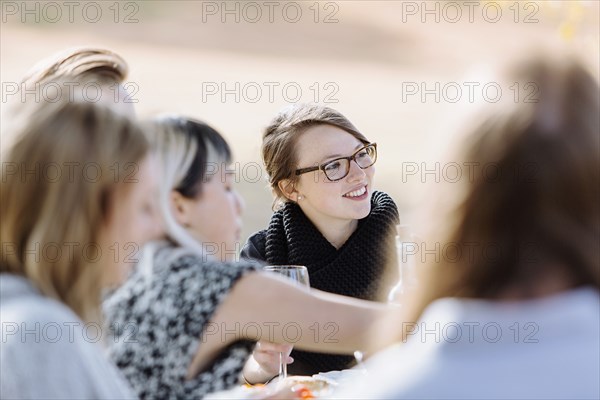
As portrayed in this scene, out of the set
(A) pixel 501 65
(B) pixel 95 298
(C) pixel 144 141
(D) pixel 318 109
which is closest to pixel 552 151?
(A) pixel 501 65

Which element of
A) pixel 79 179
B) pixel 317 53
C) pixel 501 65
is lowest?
pixel 79 179

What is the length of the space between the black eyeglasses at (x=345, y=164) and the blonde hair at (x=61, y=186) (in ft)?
6.40

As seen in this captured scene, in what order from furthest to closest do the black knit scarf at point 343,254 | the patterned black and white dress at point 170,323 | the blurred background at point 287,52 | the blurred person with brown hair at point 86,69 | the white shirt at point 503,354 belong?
the blurred background at point 287,52 < the black knit scarf at point 343,254 < the blurred person with brown hair at point 86,69 < the patterned black and white dress at point 170,323 < the white shirt at point 503,354

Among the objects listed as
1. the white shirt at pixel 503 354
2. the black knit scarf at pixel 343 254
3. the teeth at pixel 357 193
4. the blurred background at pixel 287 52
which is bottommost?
the black knit scarf at pixel 343 254

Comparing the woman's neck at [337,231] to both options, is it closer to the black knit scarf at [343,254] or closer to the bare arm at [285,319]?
the black knit scarf at [343,254]

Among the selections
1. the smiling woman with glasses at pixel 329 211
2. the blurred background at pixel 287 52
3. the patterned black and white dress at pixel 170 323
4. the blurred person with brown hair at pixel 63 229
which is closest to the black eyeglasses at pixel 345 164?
the smiling woman with glasses at pixel 329 211

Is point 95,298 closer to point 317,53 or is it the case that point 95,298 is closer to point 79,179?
point 79,179

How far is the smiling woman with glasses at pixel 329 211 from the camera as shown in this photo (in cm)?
412

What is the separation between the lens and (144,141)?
225 centimetres

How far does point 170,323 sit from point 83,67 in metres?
1.42

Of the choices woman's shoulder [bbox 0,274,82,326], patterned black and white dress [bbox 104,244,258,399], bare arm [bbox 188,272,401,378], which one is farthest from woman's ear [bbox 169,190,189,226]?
woman's shoulder [bbox 0,274,82,326]

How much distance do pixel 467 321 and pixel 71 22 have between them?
25859 millimetres

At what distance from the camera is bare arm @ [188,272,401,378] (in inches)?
95.7

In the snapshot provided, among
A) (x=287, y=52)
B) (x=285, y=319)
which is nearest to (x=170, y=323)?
(x=285, y=319)
